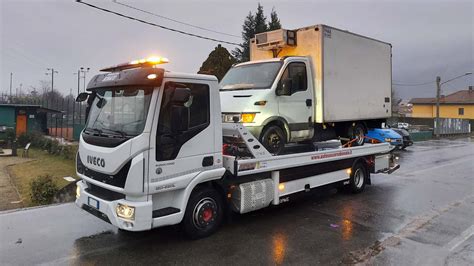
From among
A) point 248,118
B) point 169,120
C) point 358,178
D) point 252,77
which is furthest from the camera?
point 358,178

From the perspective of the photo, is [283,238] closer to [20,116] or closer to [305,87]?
[305,87]

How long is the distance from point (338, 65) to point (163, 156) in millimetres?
4959

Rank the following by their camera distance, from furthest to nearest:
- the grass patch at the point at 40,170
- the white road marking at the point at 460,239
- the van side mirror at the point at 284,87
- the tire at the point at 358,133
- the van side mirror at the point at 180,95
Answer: the grass patch at the point at 40,170 → the tire at the point at 358,133 → the van side mirror at the point at 284,87 → the white road marking at the point at 460,239 → the van side mirror at the point at 180,95

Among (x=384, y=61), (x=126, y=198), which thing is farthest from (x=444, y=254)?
(x=384, y=61)

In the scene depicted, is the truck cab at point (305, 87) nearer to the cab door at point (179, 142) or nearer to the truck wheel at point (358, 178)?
the truck wheel at point (358, 178)

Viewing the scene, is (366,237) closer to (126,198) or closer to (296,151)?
(296,151)

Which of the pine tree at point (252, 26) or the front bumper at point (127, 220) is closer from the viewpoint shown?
the front bumper at point (127, 220)

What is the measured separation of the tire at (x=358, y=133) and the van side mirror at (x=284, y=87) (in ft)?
9.46

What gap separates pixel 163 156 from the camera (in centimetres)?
505

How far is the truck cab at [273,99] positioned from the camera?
6.77 m

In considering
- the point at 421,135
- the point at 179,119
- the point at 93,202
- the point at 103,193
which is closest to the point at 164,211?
the point at 103,193

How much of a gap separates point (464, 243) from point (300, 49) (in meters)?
4.73

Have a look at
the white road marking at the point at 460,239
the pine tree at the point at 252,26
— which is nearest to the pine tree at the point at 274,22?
the pine tree at the point at 252,26

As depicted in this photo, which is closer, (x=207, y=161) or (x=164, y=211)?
(x=164, y=211)
